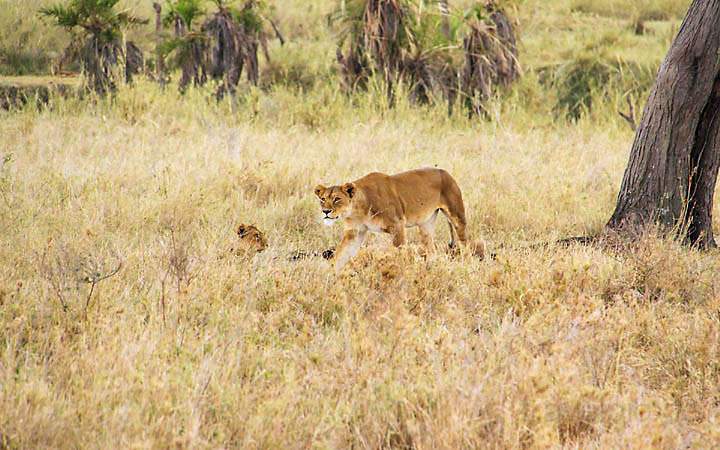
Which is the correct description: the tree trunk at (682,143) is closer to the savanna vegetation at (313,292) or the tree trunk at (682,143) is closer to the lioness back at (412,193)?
the savanna vegetation at (313,292)

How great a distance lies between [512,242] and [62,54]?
862 centimetres

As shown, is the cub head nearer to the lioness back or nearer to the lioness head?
the lioness head

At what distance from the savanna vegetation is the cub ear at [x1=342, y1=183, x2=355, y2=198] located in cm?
39

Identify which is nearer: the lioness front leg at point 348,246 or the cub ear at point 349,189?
the cub ear at point 349,189

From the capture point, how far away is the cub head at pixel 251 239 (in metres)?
Answer: 6.33

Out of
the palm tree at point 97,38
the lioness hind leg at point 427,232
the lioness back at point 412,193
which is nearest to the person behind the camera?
the lioness back at point 412,193

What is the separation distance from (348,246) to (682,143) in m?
2.77

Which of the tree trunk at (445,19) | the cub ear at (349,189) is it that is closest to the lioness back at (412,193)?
the cub ear at (349,189)

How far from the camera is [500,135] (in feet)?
38.5

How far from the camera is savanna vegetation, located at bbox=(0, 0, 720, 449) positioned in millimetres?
3721

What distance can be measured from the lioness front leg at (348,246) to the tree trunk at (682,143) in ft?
6.84

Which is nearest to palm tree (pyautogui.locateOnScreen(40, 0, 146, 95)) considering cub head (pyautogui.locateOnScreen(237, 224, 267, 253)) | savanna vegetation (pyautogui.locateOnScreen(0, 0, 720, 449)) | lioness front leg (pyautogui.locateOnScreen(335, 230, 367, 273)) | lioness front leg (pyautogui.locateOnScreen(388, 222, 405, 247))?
savanna vegetation (pyautogui.locateOnScreen(0, 0, 720, 449))

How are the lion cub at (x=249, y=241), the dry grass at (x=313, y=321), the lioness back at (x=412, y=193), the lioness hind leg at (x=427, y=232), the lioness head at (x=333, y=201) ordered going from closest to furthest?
the dry grass at (x=313, y=321)
the lioness head at (x=333, y=201)
the lioness back at (x=412, y=193)
the lion cub at (x=249, y=241)
the lioness hind leg at (x=427, y=232)

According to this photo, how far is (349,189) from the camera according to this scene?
5844 millimetres
